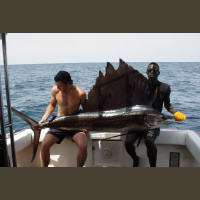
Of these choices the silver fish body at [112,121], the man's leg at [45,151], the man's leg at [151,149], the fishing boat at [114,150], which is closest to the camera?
the silver fish body at [112,121]

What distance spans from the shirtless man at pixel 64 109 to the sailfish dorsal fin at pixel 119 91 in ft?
1.07

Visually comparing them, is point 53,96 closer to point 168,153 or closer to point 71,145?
point 71,145

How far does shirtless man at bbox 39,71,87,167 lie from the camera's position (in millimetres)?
2305

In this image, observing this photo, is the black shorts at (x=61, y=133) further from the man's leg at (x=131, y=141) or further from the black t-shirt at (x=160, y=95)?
the black t-shirt at (x=160, y=95)

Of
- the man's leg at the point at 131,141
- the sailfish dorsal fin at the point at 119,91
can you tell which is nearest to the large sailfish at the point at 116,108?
the sailfish dorsal fin at the point at 119,91

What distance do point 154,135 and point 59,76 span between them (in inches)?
46.7

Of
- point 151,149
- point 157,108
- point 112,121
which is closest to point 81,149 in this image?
point 112,121

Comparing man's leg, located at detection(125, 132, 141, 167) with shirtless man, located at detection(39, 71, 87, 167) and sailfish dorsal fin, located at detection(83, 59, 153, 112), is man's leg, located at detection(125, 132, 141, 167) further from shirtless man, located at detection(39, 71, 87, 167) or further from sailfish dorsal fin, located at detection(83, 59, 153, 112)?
shirtless man, located at detection(39, 71, 87, 167)

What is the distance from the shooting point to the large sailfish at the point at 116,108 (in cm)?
205

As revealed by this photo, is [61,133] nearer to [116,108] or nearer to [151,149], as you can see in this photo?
[116,108]

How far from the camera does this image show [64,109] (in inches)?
97.9

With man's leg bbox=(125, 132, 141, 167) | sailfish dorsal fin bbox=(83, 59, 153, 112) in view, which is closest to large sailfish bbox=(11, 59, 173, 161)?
sailfish dorsal fin bbox=(83, 59, 153, 112)

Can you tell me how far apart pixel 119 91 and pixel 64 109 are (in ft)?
2.28

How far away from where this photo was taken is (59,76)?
2336mm
